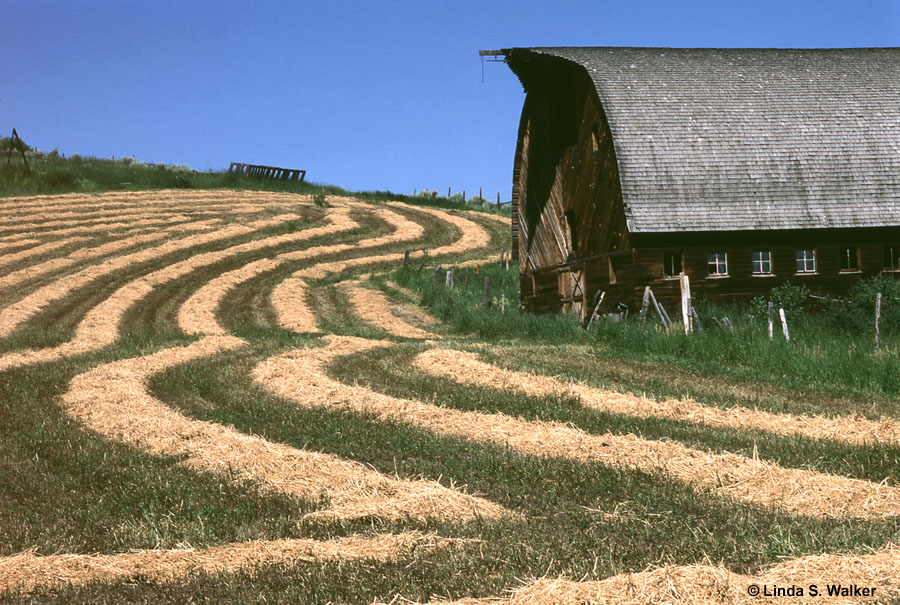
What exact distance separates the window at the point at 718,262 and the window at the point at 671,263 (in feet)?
3.09

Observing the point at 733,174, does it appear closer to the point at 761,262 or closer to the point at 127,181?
the point at 761,262

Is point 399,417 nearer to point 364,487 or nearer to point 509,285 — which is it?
point 364,487

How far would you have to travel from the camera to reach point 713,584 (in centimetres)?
666

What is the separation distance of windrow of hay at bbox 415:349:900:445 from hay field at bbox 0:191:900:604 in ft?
0.23

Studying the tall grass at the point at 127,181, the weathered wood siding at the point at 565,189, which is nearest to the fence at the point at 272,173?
the tall grass at the point at 127,181

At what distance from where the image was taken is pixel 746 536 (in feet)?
26.4

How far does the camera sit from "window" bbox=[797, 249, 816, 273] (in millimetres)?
27906

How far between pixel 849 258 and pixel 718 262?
411 centimetres

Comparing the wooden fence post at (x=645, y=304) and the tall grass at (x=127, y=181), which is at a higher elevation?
the tall grass at (x=127, y=181)

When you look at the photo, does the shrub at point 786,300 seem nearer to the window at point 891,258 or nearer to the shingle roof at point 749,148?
the shingle roof at point 749,148

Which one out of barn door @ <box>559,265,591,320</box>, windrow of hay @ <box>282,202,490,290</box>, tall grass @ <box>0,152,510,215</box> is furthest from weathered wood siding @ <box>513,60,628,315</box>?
tall grass @ <box>0,152,510,215</box>

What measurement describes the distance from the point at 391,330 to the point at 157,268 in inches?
645

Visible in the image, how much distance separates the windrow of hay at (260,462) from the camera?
9.30 m

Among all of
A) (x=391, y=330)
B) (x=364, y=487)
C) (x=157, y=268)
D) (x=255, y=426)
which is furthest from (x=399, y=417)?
(x=157, y=268)
